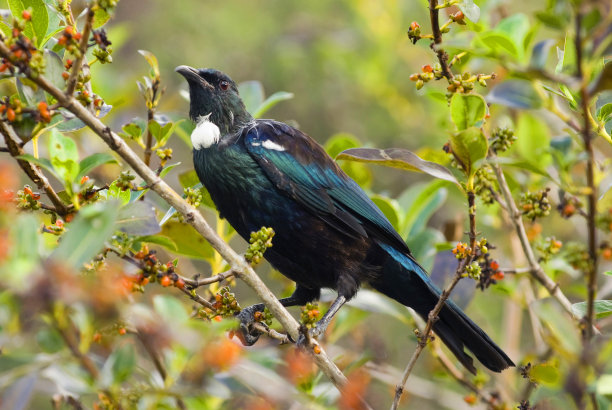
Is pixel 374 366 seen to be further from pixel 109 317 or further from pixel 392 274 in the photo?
pixel 109 317

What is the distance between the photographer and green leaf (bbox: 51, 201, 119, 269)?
1613mm

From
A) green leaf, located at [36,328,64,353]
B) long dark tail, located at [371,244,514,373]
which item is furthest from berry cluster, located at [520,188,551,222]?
green leaf, located at [36,328,64,353]

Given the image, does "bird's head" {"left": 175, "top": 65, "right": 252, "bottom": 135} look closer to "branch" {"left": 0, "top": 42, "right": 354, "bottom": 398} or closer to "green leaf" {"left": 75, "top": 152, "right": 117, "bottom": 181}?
"branch" {"left": 0, "top": 42, "right": 354, "bottom": 398}

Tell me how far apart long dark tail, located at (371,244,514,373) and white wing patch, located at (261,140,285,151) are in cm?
67

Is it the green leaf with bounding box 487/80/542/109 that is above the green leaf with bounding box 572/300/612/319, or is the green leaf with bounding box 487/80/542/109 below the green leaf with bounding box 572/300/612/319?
above

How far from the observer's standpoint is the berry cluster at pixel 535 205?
99.3 inches

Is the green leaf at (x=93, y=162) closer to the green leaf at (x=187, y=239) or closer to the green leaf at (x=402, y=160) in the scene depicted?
the green leaf at (x=402, y=160)

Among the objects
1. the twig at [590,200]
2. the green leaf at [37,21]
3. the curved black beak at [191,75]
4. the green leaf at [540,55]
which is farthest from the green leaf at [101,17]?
the twig at [590,200]

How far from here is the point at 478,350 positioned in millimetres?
3451

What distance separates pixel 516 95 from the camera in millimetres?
1932

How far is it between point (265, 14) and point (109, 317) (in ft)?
24.4

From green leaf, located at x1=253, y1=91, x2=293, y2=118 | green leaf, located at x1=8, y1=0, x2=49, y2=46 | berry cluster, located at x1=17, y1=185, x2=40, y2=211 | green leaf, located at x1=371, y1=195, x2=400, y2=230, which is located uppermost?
green leaf, located at x1=253, y1=91, x2=293, y2=118

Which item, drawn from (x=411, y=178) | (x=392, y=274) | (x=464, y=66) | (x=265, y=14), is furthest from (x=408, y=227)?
(x=265, y=14)

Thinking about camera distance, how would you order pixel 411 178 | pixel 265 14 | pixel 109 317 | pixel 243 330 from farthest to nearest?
pixel 265 14 → pixel 411 178 → pixel 243 330 → pixel 109 317
